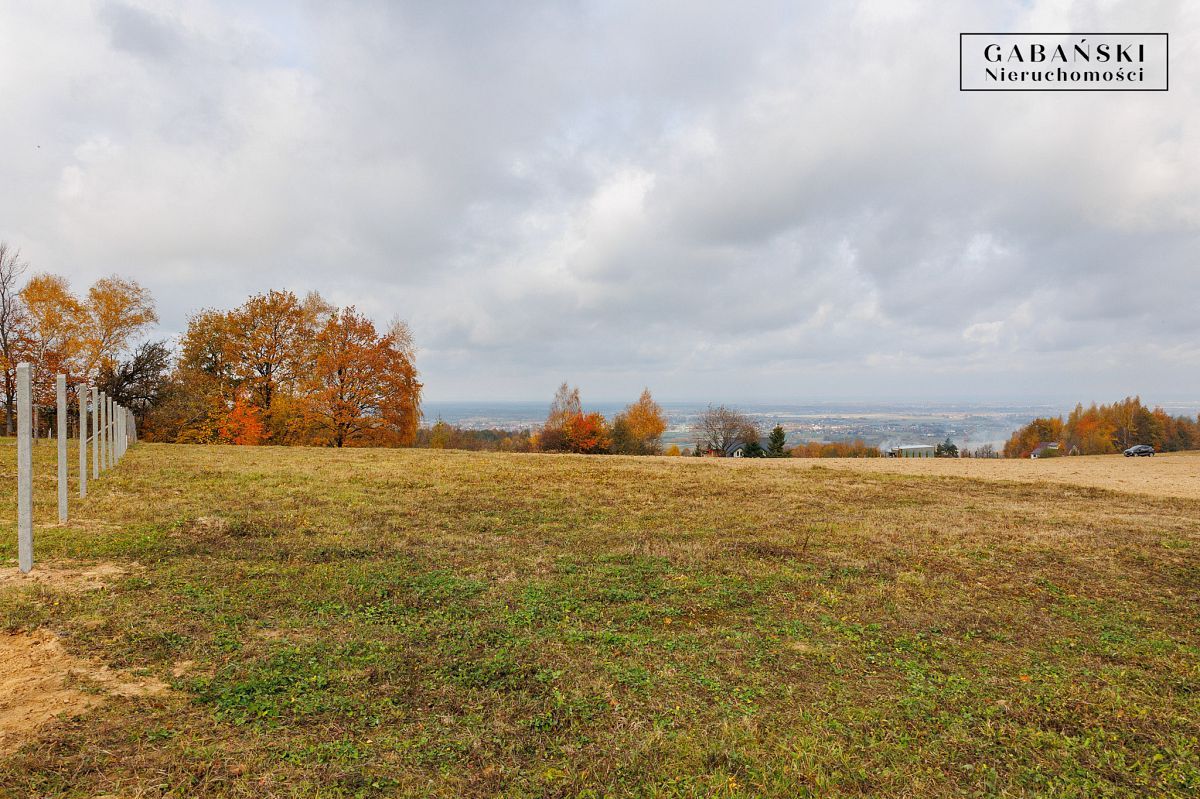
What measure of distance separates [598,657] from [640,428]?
225 ft

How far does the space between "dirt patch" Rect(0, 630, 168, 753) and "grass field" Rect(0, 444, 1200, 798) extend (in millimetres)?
41

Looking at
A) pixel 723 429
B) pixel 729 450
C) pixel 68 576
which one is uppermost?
pixel 68 576

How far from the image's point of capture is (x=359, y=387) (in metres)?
35.5

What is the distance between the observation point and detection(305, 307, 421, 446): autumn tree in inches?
1374

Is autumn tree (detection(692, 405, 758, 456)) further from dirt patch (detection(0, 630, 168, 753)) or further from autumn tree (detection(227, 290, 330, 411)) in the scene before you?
dirt patch (detection(0, 630, 168, 753))

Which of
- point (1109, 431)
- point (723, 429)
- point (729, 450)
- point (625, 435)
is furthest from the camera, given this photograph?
point (1109, 431)

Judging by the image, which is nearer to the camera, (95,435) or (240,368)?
(95,435)

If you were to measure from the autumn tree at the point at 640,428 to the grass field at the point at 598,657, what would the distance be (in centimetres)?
4854

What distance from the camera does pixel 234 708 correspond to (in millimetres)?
3705

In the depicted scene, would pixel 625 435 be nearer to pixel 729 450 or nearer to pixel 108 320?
pixel 729 450

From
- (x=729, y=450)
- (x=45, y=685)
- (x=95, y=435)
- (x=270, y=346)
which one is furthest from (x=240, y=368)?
(x=729, y=450)

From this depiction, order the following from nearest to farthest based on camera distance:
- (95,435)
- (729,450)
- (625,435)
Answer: (95,435)
(625,435)
(729,450)

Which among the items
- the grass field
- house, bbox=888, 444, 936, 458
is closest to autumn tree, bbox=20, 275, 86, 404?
the grass field

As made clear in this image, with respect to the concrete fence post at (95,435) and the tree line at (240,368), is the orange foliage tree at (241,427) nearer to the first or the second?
the tree line at (240,368)
